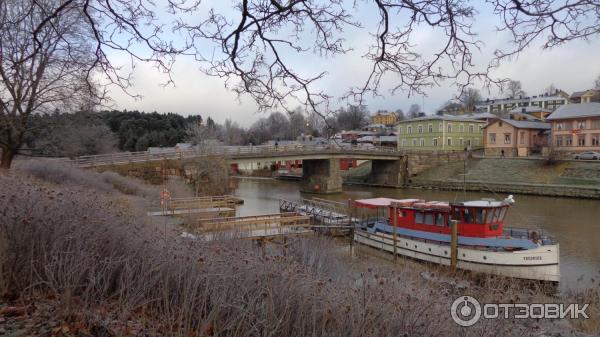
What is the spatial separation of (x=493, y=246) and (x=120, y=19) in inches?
640

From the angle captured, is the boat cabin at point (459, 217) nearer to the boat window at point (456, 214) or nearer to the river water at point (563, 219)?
the boat window at point (456, 214)

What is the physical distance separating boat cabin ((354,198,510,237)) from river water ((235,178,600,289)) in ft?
10.4

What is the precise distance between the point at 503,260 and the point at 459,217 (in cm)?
244

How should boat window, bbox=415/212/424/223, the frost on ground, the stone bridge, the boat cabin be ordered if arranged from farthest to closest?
the stone bridge < boat window, bbox=415/212/424/223 < the boat cabin < the frost on ground

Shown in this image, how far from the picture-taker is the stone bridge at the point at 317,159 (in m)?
38.6

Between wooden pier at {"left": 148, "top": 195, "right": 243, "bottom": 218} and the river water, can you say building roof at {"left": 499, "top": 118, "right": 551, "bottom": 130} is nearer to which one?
the river water

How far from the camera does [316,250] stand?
10.7 meters

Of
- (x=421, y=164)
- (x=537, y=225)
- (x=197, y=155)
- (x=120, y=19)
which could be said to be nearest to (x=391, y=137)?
(x=421, y=164)

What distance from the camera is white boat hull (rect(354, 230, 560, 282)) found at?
A: 52.4 ft

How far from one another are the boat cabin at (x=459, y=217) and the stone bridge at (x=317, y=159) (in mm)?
12523

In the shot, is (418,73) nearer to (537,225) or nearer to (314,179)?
(537,225)

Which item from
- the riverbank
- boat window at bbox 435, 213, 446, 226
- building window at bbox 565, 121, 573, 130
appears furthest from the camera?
building window at bbox 565, 121, 573, 130

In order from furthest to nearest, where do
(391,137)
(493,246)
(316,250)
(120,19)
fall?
1. (391,137)
2. (493,246)
3. (316,250)
4. (120,19)

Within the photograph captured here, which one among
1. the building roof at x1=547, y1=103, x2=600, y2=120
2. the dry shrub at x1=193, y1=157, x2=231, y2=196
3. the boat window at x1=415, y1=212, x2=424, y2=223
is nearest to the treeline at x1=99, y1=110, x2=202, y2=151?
the dry shrub at x1=193, y1=157, x2=231, y2=196
